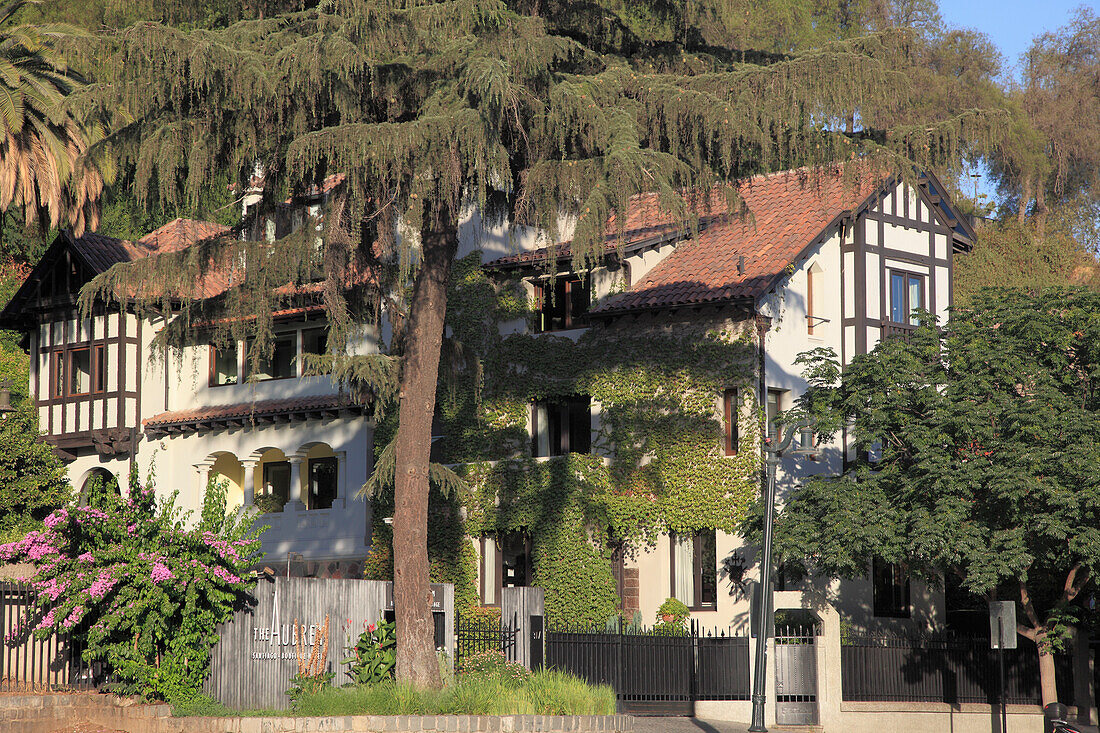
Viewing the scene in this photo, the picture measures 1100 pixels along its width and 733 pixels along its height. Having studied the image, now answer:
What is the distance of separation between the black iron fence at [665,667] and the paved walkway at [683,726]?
1.88 ft

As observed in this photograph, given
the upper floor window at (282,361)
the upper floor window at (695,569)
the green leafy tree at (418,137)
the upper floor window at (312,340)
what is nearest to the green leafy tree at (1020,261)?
the upper floor window at (695,569)

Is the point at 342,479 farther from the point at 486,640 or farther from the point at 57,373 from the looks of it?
the point at 486,640

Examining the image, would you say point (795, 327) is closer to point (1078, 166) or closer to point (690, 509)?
point (690, 509)

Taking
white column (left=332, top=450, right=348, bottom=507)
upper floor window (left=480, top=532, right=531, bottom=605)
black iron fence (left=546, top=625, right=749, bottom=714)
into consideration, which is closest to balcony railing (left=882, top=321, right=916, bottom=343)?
black iron fence (left=546, top=625, right=749, bottom=714)

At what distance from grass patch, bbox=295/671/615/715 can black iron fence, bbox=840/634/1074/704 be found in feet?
28.1

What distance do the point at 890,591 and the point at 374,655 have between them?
15.4m

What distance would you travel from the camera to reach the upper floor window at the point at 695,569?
30.6 m

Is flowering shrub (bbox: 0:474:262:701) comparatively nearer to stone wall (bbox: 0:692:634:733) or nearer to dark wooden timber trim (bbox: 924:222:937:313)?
stone wall (bbox: 0:692:634:733)

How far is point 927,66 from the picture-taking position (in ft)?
174

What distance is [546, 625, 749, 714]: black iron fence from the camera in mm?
26000

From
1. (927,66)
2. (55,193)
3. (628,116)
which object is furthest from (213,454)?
(927,66)

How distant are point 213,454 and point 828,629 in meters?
19.8

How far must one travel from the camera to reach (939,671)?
1102 inches

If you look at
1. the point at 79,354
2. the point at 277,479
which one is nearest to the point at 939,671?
the point at 277,479
